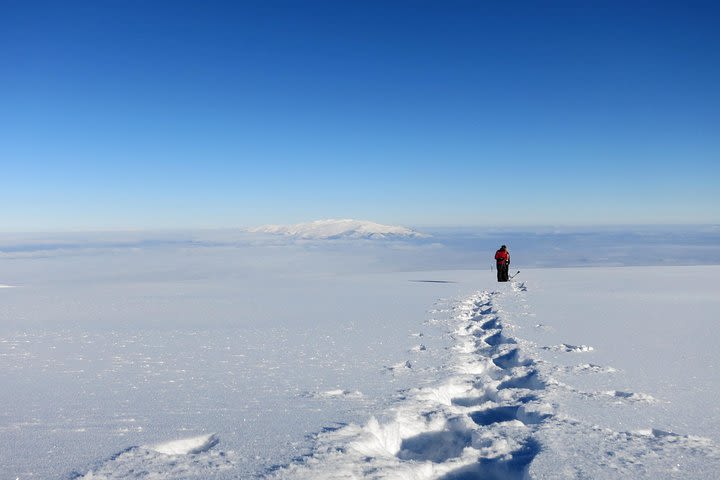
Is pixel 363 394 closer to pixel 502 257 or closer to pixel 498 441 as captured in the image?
pixel 498 441

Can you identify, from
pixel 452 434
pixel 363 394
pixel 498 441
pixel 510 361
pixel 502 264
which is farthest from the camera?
pixel 502 264

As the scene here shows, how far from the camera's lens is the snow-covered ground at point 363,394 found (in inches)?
155

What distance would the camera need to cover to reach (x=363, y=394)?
5.68 m

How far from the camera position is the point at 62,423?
4617 millimetres

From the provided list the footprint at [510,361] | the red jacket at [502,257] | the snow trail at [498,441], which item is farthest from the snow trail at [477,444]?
the red jacket at [502,257]

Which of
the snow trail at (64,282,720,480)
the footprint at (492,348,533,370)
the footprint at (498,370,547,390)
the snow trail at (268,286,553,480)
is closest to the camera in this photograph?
the snow trail at (64,282,720,480)

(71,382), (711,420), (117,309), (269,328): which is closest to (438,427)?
(711,420)

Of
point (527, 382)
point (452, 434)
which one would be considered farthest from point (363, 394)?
point (527, 382)

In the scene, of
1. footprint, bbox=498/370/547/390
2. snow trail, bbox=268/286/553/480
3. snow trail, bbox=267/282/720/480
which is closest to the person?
snow trail, bbox=268/286/553/480

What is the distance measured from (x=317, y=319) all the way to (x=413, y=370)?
4.62 m

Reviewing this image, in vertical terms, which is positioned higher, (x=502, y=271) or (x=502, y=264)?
(x=502, y=264)

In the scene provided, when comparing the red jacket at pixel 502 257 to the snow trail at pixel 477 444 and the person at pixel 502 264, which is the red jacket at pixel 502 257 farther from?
the snow trail at pixel 477 444

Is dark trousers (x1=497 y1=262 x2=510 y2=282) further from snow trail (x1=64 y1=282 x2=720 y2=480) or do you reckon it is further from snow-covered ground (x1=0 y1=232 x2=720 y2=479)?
snow trail (x1=64 y1=282 x2=720 y2=480)

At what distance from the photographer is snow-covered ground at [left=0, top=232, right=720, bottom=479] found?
3932mm
